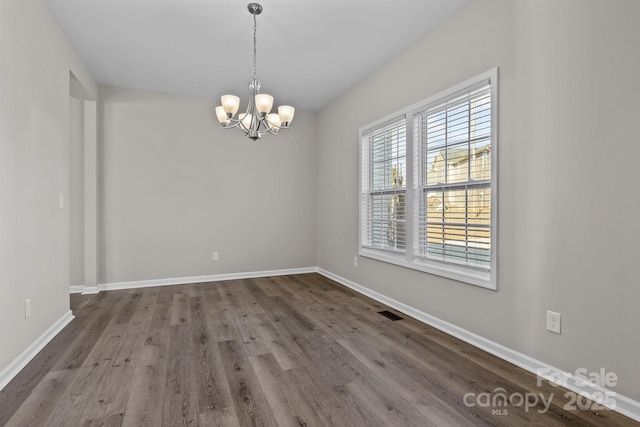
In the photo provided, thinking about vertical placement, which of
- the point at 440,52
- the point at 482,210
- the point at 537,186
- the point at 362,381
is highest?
the point at 440,52

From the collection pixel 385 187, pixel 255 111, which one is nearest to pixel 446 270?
pixel 385 187

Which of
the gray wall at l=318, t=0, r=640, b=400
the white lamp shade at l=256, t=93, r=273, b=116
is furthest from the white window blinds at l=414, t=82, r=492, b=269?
the white lamp shade at l=256, t=93, r=273, b=116

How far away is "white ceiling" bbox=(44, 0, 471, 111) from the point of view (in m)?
2.65

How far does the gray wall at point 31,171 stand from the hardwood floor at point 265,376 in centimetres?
34

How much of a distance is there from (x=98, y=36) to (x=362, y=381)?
373cm

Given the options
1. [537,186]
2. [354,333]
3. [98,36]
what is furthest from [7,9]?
[537,186]

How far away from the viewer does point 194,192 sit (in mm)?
4707

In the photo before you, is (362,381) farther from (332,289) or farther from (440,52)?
(440,52)

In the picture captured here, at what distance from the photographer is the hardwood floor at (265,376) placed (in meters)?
1.69

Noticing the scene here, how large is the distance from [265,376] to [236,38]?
291cm

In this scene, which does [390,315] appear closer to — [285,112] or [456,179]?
[456,179]

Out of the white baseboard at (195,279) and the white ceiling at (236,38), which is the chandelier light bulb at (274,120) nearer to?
the white ceiling at (236,38)

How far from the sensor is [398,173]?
3.57m

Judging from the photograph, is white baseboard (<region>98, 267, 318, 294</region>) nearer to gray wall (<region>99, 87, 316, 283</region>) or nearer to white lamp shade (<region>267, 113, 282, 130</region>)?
gray wall (<region>99, 87, 316, 283</region>)
